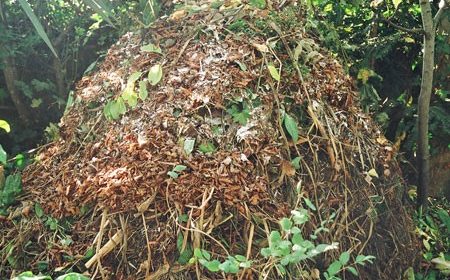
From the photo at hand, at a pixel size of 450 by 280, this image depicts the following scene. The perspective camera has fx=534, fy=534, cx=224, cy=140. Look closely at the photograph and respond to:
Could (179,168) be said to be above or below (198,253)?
above

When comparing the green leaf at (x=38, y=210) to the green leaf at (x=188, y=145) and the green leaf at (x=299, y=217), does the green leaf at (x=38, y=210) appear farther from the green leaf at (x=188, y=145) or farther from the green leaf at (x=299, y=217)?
the green leaf at (x=299, y=217)

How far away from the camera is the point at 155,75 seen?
2.45 m

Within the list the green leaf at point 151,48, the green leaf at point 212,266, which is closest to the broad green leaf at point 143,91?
the green leaf at point 151,48

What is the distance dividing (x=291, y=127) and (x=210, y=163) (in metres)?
0.43

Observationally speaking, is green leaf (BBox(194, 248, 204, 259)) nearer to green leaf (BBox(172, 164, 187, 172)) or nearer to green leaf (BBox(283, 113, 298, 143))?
green leaf (BBox(172, 164, 187, 172))

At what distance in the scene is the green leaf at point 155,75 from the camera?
244 cm

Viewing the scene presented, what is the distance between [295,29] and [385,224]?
110 centimetres

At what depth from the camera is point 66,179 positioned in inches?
93.0

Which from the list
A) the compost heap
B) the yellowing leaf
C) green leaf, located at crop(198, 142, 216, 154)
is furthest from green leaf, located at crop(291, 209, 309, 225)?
the yellowing leaf

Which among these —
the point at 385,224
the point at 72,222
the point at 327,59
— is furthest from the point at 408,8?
the point at 72,222

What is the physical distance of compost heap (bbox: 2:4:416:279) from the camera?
2.06 m

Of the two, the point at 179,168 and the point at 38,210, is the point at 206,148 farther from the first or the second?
the point at 38,210

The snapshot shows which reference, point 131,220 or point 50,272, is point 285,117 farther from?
point 50,272

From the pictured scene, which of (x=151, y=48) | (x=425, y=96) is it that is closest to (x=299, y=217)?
(x=151, y=48)
